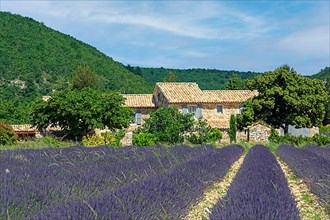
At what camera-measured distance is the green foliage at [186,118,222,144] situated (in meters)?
25.4

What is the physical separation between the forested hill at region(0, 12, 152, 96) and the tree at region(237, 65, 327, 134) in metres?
20.2

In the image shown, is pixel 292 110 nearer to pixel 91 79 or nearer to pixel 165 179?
pixel 91 79

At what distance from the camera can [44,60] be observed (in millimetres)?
49531

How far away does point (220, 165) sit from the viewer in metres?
11.1

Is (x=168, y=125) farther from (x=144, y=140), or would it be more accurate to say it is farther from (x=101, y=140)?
(x=101, y=140)

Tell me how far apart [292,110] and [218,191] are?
72.0ft

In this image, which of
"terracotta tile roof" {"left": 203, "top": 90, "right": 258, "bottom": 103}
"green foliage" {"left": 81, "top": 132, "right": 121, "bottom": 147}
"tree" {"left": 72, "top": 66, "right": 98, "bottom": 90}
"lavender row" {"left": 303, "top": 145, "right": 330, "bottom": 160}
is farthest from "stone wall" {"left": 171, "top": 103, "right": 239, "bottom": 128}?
"lavender row" {"left": 303, "top": 145, "right": 330, "bottom": 160}

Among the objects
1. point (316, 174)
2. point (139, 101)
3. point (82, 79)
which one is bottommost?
→ point (316, 174)

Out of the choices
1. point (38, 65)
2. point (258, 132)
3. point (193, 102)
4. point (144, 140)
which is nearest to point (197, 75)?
point (38, 65)

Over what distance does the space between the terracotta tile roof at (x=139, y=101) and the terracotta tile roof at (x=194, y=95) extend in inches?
48.9

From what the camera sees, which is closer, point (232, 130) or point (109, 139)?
point (109, 139)

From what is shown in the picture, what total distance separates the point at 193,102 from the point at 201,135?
637 cm

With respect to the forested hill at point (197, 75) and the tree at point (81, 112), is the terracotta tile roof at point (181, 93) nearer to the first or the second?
the tree at point (81, 112)

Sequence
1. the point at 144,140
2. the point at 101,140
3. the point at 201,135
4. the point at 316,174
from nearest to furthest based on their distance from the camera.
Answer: the point at 316,174, the point at 101,140, the point at 144,140, the point at 201,135
